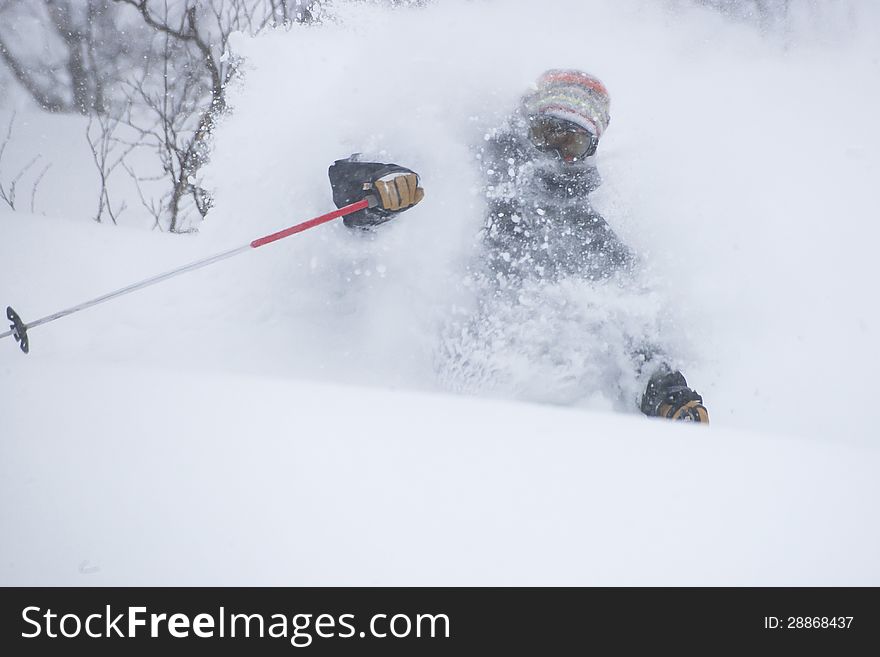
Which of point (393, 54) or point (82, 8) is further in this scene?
point (82, 8)

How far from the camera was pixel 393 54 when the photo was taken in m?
1.87

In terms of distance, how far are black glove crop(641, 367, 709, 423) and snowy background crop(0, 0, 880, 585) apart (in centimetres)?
18

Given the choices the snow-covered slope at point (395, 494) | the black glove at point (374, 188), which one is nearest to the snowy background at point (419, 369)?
the snow-covered slope at point (395, 494)

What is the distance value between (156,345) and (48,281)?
0.77 meters

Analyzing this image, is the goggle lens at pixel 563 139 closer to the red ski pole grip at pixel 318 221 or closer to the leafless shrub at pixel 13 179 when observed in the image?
the red ski pole grip at pixel 318 221

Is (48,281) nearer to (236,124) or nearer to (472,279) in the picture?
(236,124)

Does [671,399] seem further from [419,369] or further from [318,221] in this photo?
[318,221]

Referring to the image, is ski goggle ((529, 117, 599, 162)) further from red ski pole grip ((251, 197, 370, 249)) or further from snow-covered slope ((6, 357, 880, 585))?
snow-covered slope ((6, 357, 880, 585))

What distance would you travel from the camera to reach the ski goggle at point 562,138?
1.67 meters

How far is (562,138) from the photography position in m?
1.69

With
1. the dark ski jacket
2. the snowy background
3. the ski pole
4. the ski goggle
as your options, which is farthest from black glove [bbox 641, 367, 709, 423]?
the ski pole

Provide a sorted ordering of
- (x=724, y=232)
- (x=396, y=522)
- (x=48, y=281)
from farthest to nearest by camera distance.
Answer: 1. (x=724, y=232)
2. (x=48, y=281)
3. (x=396, y=522)

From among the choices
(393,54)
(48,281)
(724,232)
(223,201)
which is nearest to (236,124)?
(223,201)

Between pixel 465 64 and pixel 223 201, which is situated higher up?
pixel 465 64
